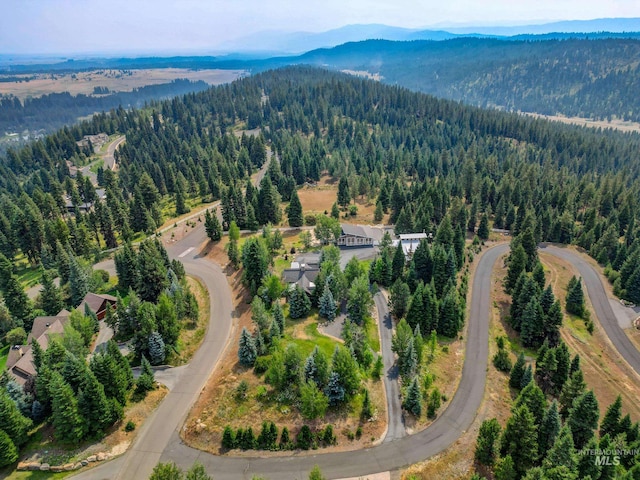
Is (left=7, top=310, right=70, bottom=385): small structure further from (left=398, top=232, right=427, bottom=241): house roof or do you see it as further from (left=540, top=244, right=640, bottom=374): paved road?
(left=540, top=244, right=640, bottom=374): paved road

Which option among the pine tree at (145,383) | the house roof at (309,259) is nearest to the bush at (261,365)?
the pine tree at (145,383)

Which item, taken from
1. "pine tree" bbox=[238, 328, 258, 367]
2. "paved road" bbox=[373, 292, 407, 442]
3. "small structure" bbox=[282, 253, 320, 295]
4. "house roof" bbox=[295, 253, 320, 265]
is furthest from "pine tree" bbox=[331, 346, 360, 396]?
"house roof" bbox=[295, 253, 320, 265]

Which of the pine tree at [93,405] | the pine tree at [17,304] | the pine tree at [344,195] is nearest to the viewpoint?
the pine tree at [93,405]

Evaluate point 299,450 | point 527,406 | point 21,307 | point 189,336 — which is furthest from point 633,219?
point 21,307

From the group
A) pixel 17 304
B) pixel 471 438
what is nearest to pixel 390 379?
pixel 471 438

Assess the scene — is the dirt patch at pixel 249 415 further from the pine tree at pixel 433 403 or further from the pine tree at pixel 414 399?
the pine tree at pixel 433 403

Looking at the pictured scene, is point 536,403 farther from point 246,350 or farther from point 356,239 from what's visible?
point 356,239

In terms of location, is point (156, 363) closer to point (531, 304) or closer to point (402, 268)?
point (402, 268)
